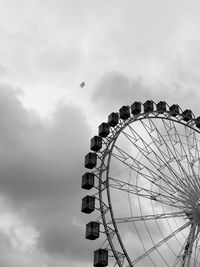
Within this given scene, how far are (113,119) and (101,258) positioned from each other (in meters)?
15.2

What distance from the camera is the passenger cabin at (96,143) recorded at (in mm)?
52875

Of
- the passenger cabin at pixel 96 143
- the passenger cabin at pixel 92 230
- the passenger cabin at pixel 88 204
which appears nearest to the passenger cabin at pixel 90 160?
the passenger cabin at pixel 96 143

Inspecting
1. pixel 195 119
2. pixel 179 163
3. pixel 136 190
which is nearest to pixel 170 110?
pixel 195 119

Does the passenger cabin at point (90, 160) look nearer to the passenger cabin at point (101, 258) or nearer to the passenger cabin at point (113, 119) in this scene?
the passenger cabin at point (113, 119)

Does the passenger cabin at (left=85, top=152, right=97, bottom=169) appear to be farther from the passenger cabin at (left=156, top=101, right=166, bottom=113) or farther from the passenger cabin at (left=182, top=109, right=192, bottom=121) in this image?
the passenger cabin at (left=182, top=109, right=192, bottom=121)

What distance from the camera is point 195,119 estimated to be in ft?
205

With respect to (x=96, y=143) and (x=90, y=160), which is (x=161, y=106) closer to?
(x=96, y=143)

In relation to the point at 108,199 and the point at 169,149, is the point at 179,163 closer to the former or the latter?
the point at 169,149

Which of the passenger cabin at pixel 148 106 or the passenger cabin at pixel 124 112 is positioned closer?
the passenger cabin at pixel 124 112

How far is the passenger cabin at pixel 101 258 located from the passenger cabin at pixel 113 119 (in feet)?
46.2

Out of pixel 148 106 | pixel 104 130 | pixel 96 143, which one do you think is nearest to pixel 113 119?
pixel 104 130

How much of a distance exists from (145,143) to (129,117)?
130 inches

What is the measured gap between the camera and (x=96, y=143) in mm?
52906

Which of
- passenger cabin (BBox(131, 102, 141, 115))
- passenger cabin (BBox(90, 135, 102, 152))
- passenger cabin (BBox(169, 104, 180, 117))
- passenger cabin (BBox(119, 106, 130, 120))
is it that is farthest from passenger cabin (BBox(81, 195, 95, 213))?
passenger cabin (BBox(169, 104, 180, 117))
